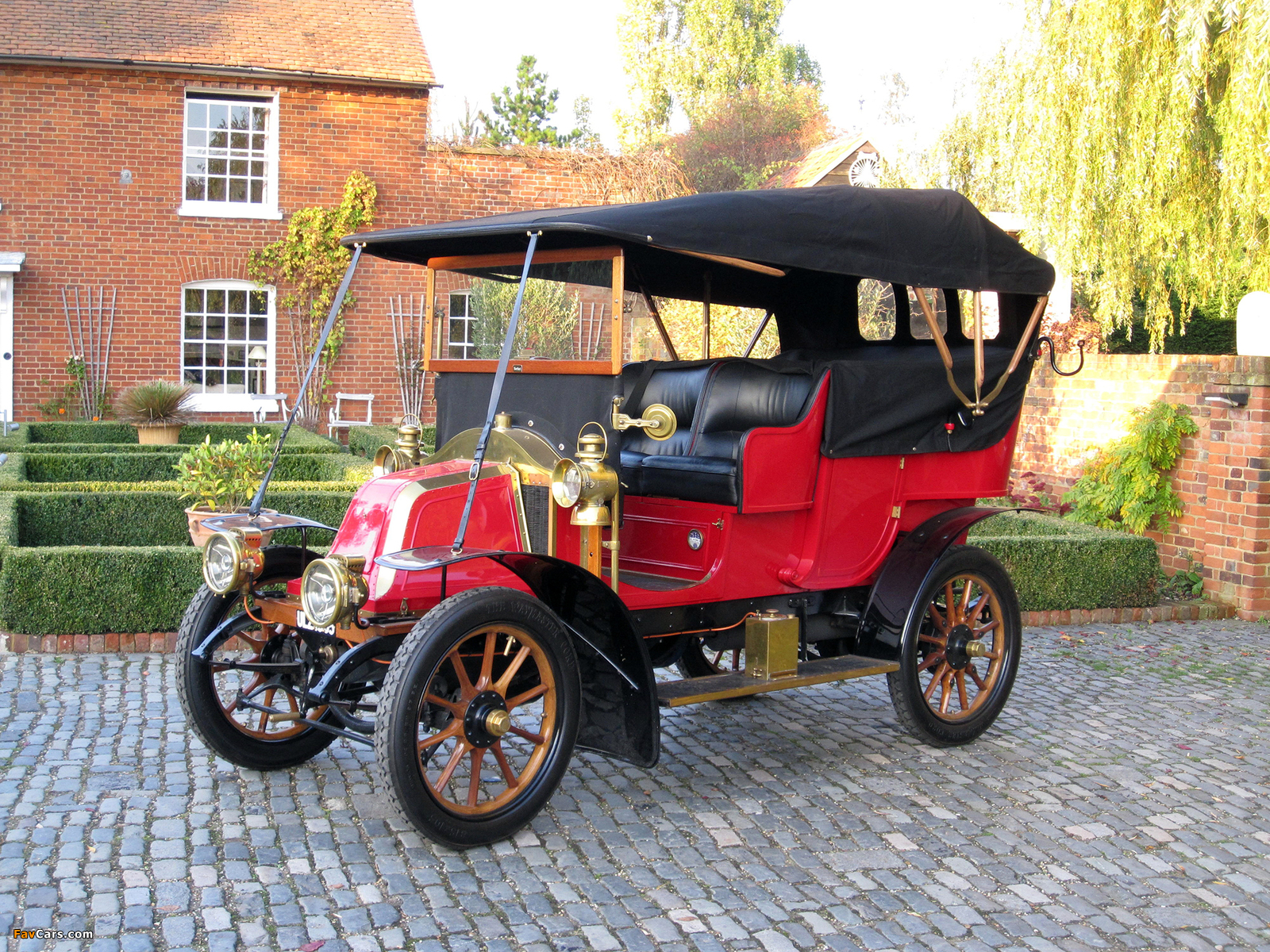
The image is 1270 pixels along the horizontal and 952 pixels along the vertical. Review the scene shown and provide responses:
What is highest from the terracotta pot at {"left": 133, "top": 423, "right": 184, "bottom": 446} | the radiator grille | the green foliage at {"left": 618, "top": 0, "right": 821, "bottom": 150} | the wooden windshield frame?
the green foliage at {"left": 618, "top": 0, "right": 821, "bottom": 150}

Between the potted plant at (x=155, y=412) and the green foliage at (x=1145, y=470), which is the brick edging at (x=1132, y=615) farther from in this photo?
the potted plant at (x=155, y=412)

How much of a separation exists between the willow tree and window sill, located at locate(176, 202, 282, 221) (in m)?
9.99

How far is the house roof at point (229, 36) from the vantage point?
15.4 meters

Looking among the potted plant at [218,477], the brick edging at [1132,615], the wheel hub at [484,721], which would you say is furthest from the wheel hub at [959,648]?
the potted plant at [218,477]

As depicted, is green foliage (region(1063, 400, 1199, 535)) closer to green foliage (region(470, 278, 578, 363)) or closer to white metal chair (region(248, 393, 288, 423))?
green foliage (region(470, 278, 578, 363))

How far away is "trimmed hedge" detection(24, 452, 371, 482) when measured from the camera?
1073 cm

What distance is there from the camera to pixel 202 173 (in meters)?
16.2

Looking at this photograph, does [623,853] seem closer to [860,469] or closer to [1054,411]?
[860,469]

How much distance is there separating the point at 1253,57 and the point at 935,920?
7697mm

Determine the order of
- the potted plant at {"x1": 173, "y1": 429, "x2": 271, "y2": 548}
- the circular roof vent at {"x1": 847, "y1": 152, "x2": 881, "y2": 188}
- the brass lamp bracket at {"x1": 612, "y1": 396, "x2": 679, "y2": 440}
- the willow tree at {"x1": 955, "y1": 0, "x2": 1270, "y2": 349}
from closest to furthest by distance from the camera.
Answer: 1. the brass lamp bracket at {"x1": 612, "y1": 396, "x2": 679, "y2": 440}
2. the potted plant at {"x1": 173, "y1": 429, "x2": 271, "y2": 548}
3. the willow tree at {"x1": 955, "y1": 0, "x2": 1270, "y2": 349}
4. the circular roof vent at {"x1": 847, "y1": 152, "x2": 881, "y2": 188}

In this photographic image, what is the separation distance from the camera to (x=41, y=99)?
50.2 feet

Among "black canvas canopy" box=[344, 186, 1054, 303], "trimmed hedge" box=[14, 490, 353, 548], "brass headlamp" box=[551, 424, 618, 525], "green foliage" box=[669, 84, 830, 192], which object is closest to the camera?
"brass headlamp" box=[551, 424, 618, 525]

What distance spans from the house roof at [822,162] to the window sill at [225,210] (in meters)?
9.91

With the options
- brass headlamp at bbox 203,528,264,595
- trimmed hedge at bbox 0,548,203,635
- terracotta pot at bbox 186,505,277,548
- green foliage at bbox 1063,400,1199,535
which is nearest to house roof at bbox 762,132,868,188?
green foliage at bbox 1063,400,1199,535
